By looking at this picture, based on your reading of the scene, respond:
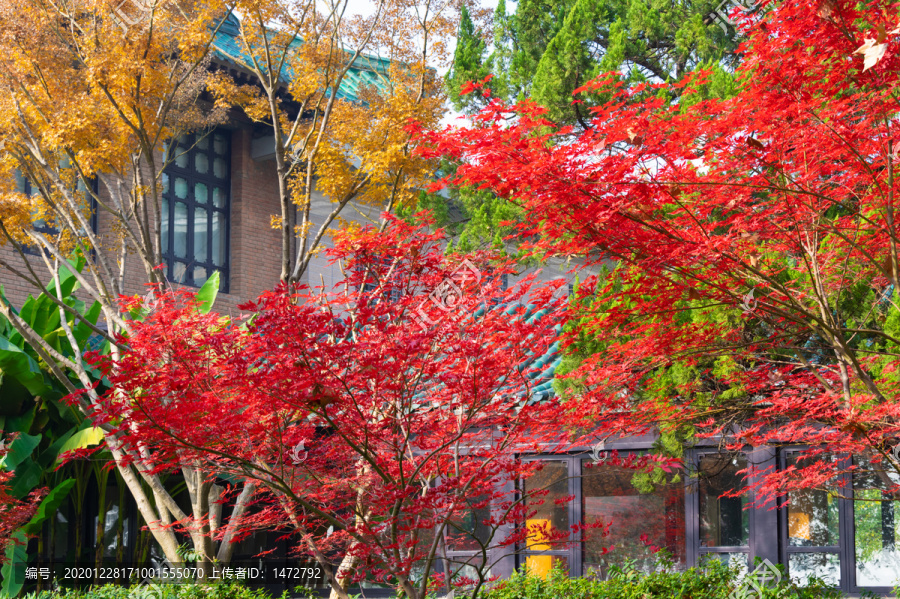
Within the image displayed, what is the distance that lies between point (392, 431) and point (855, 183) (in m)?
3.04

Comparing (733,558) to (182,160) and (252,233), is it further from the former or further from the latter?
(182,160)

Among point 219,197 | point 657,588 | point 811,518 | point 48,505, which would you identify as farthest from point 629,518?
point 219,197

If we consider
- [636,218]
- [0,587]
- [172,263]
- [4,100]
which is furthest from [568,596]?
[172,263]

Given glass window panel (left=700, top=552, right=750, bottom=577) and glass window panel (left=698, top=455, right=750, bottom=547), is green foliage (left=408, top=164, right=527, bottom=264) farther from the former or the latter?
glass window panel (left=700, top=552, right=750, bottom=577)

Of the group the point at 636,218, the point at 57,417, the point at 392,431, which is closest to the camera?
Answer: the point at 636,218

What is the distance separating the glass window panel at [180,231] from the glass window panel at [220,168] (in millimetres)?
933

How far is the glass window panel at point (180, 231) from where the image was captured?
13.6 meters

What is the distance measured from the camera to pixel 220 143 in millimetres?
14508

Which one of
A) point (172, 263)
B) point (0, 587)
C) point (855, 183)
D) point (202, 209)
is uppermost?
point (202, 209)

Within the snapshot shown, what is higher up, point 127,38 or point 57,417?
point 127,38

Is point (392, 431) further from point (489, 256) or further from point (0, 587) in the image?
point (0, 587)

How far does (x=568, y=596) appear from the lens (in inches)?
311

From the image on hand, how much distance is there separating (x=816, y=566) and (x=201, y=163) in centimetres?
1056

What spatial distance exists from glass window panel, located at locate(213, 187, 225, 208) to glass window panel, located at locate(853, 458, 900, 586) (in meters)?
10.1
